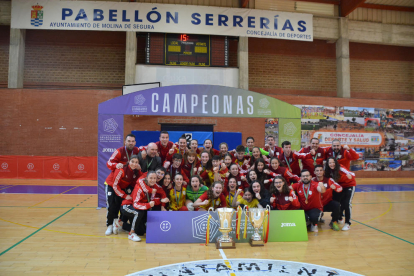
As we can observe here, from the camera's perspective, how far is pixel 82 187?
12727 millimetres

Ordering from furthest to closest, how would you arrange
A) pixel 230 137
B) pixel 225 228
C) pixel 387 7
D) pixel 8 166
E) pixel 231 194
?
pixel 387 7 < pixel 230 137 < pixel 8 166 < pixel 231 194 < pixel 225 228

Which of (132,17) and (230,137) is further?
(230,137)

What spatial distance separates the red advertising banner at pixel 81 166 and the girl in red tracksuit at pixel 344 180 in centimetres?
1105

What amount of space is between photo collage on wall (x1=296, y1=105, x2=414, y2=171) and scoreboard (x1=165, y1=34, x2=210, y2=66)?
5768 millimetres

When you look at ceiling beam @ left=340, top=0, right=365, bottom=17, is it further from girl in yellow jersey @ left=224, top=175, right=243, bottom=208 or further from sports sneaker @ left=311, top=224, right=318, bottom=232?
girl in yellow jersey @ left=224, top=175, right=243, bottom=208

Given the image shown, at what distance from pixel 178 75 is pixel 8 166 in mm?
9026

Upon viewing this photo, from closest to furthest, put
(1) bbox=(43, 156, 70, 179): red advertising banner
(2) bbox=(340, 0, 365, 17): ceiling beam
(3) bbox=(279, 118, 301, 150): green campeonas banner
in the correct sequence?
(3) bbox=(279, 118, 301, 150): green campeonas banner
(1) bbox=(43, 156, 70, 179): red advertising banner
(2) bbox=(340, 0, 365, 17): ceiling beam

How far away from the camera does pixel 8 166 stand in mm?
13609

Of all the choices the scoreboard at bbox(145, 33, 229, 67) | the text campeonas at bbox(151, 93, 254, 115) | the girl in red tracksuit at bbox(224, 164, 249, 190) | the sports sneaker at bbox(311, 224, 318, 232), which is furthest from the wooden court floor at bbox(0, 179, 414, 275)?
the scoreboard at bbox(145, 33, 229, 67)

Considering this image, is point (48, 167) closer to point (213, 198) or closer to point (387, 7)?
point (213, 198)

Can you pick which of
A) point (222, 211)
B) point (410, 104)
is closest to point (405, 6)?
point (410, 104)

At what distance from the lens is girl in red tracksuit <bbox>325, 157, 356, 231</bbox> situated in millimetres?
6327

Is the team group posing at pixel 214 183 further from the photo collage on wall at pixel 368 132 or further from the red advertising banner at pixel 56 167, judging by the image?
the photo collage on wall at pixel 368 132

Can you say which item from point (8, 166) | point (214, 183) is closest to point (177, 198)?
point (214, 183)
